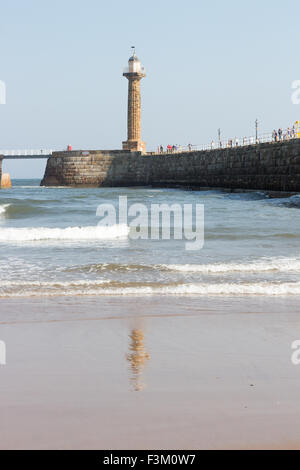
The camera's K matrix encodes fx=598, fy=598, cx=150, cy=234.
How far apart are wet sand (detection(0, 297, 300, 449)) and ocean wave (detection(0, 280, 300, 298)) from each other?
81cm

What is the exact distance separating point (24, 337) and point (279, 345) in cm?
165

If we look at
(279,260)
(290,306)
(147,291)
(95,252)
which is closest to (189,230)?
(95,252)

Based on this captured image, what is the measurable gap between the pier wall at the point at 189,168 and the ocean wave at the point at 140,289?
20647mm

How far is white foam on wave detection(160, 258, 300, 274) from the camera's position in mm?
7188

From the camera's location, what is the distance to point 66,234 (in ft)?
39.8

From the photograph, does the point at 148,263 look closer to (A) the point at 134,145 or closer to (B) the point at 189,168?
(B) the point at 189,168

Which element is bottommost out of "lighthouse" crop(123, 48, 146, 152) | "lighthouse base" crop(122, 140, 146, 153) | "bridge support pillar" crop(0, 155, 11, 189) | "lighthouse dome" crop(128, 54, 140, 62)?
"bridge support pillar" crop(0, 155, 11, 189)

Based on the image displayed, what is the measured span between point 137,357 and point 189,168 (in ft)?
129

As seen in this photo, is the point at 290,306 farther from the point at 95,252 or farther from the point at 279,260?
the point at 95,252

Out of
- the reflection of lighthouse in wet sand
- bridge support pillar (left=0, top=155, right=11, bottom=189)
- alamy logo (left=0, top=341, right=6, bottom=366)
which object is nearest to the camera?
the reflection of lighthouse in wet sand

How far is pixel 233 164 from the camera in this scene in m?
34.6

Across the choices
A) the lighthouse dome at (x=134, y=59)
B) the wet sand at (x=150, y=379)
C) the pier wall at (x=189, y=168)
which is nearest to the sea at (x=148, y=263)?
the wet sand at (x=150, y=379)

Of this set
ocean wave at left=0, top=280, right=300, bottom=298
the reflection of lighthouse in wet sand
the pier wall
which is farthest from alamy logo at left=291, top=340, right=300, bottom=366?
the pier wall

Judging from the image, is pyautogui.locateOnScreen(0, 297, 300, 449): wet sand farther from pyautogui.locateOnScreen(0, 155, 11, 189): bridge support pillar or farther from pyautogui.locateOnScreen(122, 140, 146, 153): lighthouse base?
pyautogui.locateOnScreen(0, 155, 11, 189): bridge support pillar
